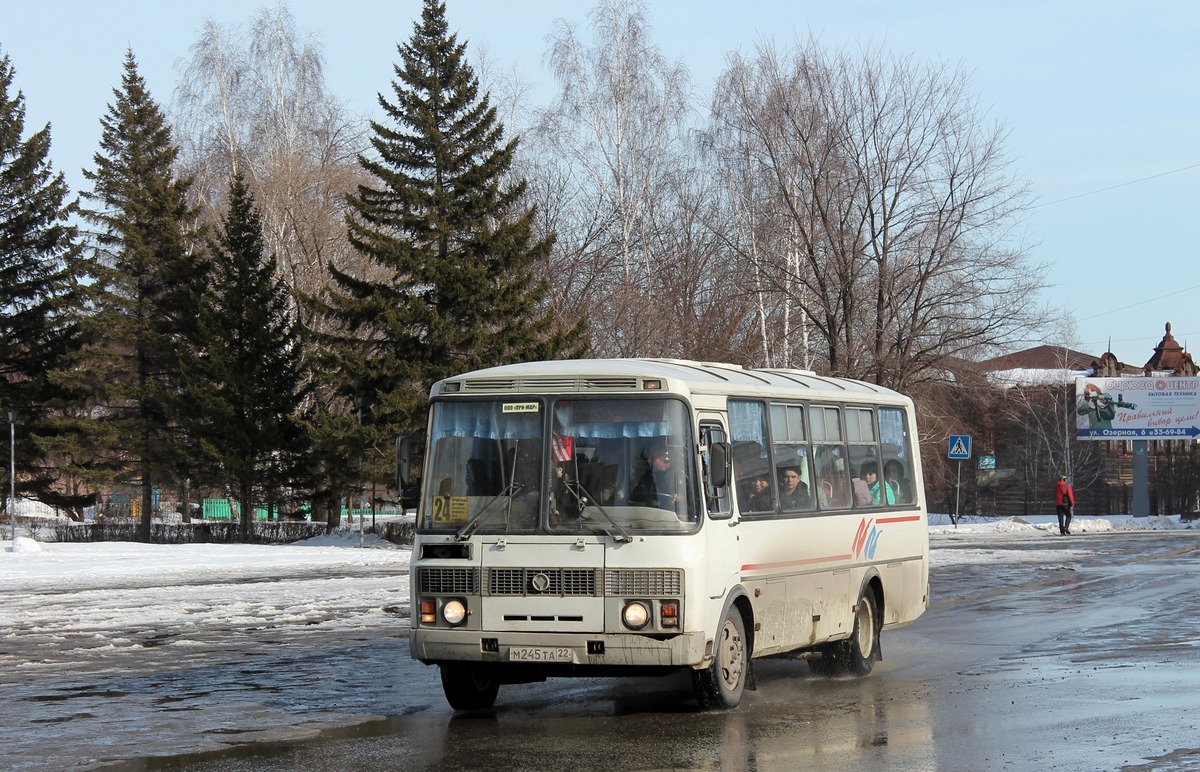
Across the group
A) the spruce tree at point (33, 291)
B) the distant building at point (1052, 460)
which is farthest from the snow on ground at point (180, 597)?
the distant building at point (1052, 460)

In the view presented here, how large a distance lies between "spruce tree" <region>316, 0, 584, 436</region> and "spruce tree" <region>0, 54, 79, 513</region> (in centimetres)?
1413

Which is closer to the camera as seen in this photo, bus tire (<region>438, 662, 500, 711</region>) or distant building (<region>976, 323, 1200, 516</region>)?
bus tire (<region>438, 662, 500, 711</region>)

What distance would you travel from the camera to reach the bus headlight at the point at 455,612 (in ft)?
33.5

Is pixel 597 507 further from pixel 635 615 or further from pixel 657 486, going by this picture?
pixel 635 615

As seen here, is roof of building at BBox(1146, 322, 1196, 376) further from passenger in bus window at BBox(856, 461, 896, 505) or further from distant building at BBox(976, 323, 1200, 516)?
passenger in bus window at BBox(856, 461, 896, 505)

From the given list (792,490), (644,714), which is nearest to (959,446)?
(792,490)

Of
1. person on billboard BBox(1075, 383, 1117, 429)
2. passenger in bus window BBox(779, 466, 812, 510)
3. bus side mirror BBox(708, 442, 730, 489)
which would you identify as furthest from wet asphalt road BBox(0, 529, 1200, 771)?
person on billboard BBox(1075, 383, 1117, 429)

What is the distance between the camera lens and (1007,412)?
80188mm

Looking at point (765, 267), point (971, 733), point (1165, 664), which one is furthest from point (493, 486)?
point (765, 267)

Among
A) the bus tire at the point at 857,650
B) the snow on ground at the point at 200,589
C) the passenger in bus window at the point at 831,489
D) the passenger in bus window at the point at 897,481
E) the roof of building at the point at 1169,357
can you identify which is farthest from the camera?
the roof of building at the point at 1169,357

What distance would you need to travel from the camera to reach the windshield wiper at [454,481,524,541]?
10.2 metres

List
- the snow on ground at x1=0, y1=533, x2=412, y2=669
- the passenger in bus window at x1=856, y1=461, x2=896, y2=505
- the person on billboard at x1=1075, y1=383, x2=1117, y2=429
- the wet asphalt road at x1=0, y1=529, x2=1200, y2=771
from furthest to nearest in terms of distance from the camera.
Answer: the person on billboard at x1=1075, y1=383, x2=1117, y2=429
the snow on ground at x1=0, y1=533, x2=412, y2=669
the passenger in bus window at x1=856, y1=461, x2=896, y2=505
the wet asphalt road at x1=0, y1=529, x2=1200, y2=771

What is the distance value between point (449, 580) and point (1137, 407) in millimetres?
59180

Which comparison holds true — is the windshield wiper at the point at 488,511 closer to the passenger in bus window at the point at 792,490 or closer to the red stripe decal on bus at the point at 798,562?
the red stripe decal on bus at the point at 798,562
